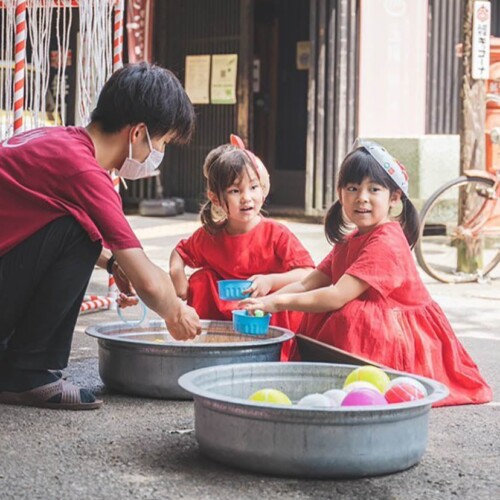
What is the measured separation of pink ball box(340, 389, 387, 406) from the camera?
10.9 feet

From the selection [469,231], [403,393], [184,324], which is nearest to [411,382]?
[403,393]

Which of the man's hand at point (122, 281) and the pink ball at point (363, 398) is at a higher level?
the man's hand at point (122, 281)

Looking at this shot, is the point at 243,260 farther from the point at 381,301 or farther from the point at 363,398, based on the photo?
the point at 363,398

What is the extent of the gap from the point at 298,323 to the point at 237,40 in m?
7.75

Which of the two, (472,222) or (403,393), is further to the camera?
(472,222)

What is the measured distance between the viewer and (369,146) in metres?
4.44

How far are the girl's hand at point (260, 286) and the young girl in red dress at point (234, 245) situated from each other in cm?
7

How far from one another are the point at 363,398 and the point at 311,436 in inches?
12.2

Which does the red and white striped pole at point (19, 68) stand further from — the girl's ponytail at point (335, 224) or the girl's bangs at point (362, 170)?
the girl's bangs at point (362, 170)

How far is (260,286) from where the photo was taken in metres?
4.61

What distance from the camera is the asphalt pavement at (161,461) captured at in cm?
304

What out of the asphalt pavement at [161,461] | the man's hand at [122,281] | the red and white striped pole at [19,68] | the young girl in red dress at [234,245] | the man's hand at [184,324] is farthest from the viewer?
the red and white striped pole at [19,68]

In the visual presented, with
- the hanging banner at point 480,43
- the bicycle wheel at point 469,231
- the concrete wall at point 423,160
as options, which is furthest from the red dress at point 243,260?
the concrete wall at point 423,160

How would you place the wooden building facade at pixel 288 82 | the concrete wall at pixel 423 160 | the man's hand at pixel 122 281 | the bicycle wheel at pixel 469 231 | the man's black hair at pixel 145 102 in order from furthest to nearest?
the wooden building facade at pixel 288 82 < the concrete wall at pixel 423 160 < the bicycle wheel at pixel 469 231 < the man's hand at pixel 122 281 < the man's black hair at pixel 145 102
